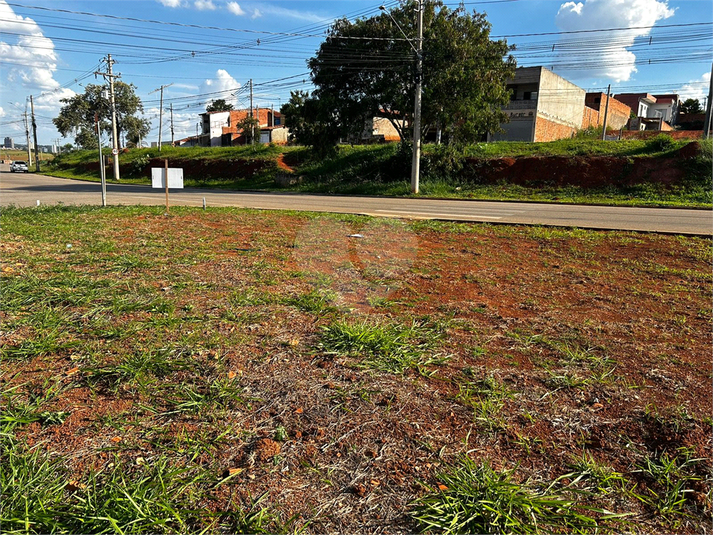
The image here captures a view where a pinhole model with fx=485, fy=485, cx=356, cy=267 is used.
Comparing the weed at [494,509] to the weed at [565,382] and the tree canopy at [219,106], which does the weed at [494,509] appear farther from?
the tree canopy at [219,106]

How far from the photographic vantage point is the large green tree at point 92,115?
6027cm

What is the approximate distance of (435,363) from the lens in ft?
12.5

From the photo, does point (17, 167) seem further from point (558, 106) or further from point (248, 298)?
point (248, 298)

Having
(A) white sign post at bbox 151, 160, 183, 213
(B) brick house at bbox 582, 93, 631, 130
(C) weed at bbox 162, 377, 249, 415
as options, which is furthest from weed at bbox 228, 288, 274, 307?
(B) brick house at bbox 582, 93, 631, 130

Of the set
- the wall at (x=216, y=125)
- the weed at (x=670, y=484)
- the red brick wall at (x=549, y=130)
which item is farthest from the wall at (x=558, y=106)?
the wall at (x=216, y=125)

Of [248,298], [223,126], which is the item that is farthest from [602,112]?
[248,298]

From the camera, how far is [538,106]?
1631 inches

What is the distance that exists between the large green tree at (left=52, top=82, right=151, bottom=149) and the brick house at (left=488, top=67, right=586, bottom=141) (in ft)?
150

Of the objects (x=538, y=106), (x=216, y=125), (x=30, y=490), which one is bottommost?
(x=30, y=490)

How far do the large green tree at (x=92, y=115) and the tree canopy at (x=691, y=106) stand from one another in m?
78.3

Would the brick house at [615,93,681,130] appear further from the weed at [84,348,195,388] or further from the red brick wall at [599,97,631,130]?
the weed at [84,348,195,388]

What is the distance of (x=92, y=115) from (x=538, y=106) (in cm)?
5195

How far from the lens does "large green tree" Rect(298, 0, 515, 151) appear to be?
23.0 metres

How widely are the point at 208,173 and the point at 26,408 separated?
39.7 metres
